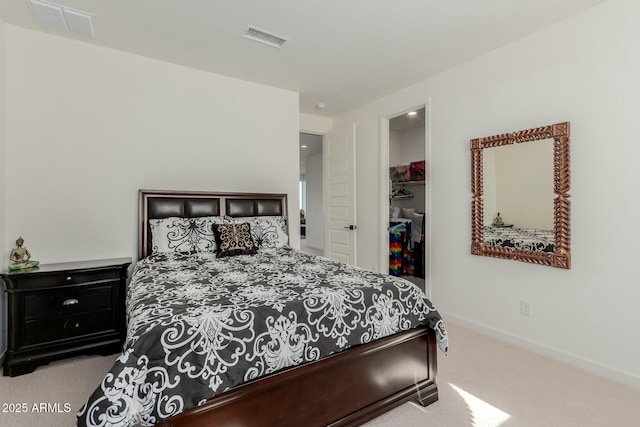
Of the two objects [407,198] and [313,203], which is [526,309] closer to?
[407,198]

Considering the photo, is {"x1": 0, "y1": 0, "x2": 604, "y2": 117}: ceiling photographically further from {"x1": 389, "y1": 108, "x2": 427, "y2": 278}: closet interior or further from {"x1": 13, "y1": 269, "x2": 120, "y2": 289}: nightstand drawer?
{"x1": 13, "y1": 269, "x2": 120, "y2": 289}: nightstand drawer

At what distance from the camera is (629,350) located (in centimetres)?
226

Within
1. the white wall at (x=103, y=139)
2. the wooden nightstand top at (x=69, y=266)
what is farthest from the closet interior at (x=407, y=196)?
the wooden nightstand top at (x=69, y=266)

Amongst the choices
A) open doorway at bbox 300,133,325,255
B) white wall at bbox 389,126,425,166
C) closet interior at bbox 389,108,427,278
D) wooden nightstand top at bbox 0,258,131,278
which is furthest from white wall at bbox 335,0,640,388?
open doorway at bbox 300,133,325,255

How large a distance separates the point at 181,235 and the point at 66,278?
907 millimetres

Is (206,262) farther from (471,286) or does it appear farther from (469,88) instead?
(469,88)

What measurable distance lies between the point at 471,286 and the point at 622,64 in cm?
216

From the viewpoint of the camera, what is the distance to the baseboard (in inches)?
89.1

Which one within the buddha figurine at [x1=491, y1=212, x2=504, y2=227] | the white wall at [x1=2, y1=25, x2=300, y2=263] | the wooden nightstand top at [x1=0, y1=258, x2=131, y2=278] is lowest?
the wooden nightstand top at [x1=0, y1=258, x2=131, y2=278]

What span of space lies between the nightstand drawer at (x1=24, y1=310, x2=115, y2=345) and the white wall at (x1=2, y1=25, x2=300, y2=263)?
0.62 metres

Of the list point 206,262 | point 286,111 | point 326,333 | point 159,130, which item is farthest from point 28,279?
point 286,111

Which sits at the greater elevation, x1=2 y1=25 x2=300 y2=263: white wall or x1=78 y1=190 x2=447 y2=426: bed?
x1=2 y1=25 x2=300 y2=263: white wall

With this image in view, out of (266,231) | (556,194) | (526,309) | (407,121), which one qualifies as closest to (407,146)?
(407,121)

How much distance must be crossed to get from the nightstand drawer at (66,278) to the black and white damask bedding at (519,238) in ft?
11.1
